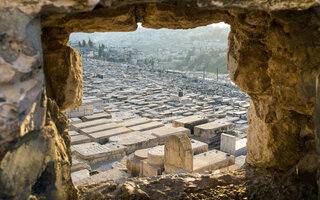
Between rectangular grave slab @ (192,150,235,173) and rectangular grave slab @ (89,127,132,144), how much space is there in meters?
4.03

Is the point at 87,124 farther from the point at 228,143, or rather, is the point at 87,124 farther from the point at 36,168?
the point at 36,168

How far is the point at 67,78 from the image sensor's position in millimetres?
3311

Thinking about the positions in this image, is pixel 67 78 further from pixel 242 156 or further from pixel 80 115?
pixel 80 115

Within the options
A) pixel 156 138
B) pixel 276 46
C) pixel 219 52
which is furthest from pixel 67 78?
pixel 219 52

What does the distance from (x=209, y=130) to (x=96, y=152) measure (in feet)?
13.3

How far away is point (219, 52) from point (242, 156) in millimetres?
76775

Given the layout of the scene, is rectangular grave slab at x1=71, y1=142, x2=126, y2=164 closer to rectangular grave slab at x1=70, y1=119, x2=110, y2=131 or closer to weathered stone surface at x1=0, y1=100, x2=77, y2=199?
rectangular grave slab at x1=70, y1=119, x2=110, y2=131

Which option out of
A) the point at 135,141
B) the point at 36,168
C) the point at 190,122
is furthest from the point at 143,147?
the point at 36,168

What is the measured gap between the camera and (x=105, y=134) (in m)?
10.8

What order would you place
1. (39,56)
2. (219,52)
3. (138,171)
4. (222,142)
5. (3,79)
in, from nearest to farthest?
1. (3,79)
2. (39,56)
3. (138,171)
4. (222,142)
5. (219,52)

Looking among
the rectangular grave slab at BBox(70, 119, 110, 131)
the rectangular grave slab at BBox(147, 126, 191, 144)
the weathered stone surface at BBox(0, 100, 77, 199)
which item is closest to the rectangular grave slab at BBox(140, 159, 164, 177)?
the rectangular grave slab at BBox(147, 126, 191, 144)

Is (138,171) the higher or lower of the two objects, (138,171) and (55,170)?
the lower

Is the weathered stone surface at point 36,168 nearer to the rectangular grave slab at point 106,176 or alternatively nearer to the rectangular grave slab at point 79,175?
the rectangular grave slab at point 106,176

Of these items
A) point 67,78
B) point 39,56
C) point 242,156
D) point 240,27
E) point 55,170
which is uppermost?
point 240,27
